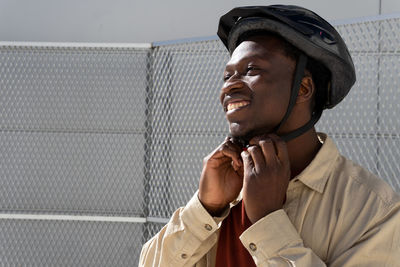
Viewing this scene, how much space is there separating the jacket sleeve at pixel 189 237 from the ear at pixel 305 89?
13.4 inches

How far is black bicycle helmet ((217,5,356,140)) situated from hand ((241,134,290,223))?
13 cm

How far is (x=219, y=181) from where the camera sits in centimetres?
157

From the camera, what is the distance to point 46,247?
4.18 meters

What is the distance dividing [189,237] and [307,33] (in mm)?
583

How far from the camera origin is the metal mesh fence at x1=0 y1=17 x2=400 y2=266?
3930 millimetres

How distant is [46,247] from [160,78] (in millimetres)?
1367

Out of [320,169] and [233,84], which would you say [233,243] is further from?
[233,84]

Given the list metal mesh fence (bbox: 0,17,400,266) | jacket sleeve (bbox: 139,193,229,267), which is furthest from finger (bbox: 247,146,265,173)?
metal mesh fence (bbox: 0,17,400,266)

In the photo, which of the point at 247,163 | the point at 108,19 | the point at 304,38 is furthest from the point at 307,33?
the point at 108,19

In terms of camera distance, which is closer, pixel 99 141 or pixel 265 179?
pixel 265 179

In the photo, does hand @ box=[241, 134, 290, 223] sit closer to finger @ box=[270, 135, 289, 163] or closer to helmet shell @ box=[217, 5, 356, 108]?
finger @ box=[270, 135, 289, 163]

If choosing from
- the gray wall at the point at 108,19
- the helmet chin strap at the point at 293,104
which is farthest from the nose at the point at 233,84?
the gray wall at the point at 108,19

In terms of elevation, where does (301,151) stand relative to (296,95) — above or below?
below

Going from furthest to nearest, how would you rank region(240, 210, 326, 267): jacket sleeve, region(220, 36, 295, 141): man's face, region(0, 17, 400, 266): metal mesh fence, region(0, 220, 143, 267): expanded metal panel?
region(0, 220, 143, 267): expanded metal panel → region(0, 17, 400, 266): metal mesh fence → region(220, 36, 295, 141): man's face → region(240, 210, 326, 267): jacket sleeve
